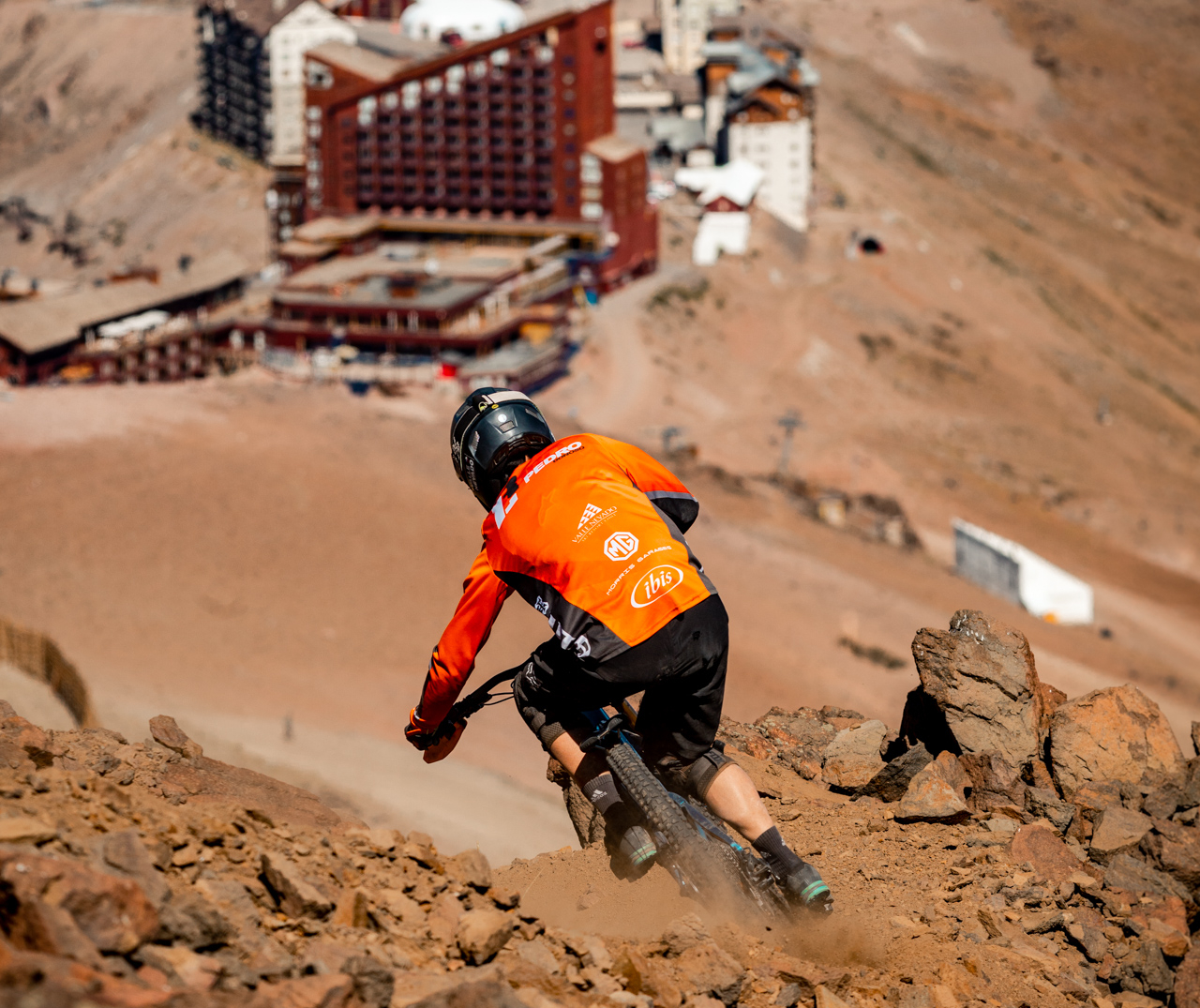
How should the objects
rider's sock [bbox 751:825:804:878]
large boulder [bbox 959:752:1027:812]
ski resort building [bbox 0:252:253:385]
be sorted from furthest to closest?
ski resort building [bbox 0:252:253:385]
large boulder [bbox 959:752:1027:812]
rider's sock [bbox 751:825:804:878]

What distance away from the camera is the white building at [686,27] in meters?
132

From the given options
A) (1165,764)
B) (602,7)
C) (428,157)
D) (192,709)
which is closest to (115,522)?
(192,709)

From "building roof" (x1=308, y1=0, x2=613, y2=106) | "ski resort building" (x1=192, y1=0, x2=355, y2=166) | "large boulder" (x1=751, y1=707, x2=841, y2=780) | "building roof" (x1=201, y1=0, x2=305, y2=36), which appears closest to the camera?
"large boulder" (x1=751, y1=707, x2=841, y2=780)

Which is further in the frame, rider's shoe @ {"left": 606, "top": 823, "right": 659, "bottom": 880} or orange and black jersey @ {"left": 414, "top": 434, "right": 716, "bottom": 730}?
rider's shoe @ {"left": 606, "top": 823, "right": 659, "bottom": 880}

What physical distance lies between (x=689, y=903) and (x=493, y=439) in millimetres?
2971

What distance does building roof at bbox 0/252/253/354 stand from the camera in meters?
64.4

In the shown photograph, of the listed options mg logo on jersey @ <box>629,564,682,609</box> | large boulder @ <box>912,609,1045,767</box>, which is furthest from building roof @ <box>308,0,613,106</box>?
mg logo on jersey @ <box>629,564,682,609</box>

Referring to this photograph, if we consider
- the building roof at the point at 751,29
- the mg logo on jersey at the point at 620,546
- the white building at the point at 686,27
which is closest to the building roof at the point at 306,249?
the building roof at the point at 751,29

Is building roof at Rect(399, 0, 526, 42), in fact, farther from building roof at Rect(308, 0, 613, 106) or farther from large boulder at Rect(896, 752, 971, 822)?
large boulder at Rect(896, 752, 971, 822)

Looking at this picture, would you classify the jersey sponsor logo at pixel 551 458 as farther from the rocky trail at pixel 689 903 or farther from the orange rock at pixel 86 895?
the orange rock at pixel 86 895

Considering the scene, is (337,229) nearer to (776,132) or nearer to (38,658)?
(776,132)

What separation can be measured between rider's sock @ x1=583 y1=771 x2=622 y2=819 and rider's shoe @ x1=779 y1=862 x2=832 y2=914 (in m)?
1.07

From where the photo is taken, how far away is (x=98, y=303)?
7119cm

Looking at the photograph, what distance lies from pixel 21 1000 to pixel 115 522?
145 feet
